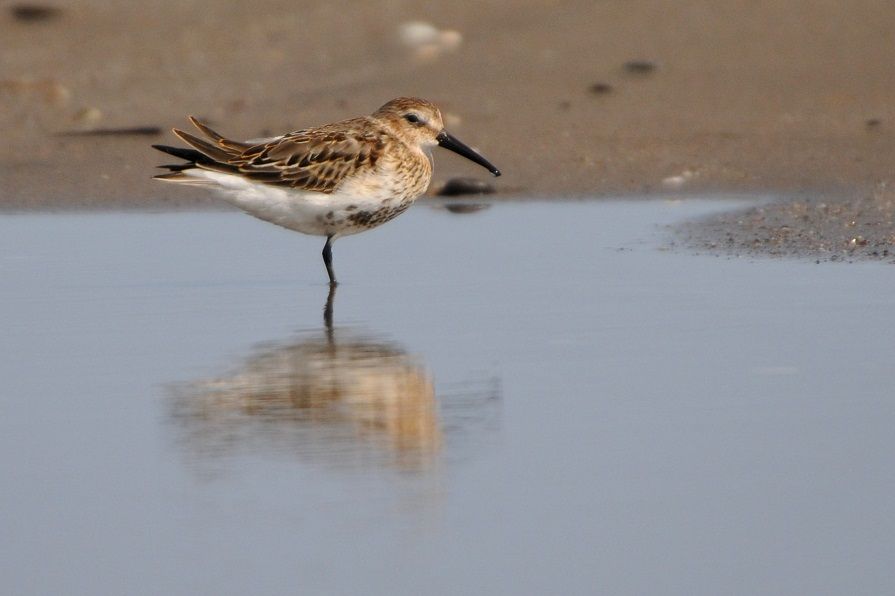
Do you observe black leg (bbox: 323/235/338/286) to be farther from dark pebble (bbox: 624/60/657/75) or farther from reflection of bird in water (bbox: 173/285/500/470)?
dark pebble (bbox: 624/60/657/75)

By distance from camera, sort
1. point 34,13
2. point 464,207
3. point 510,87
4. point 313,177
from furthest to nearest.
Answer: point 34,13 → point 510,87 → point 464,207 → point 313,177

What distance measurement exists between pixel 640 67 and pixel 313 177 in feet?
16.1

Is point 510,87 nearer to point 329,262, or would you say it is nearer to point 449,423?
point 329,262

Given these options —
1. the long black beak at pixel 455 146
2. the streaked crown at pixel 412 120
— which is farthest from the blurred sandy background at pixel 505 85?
the streaked crown at pixel 412 120

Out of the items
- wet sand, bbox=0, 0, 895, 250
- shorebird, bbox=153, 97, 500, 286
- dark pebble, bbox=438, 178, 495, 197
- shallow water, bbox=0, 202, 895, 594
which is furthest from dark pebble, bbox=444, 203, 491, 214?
shallow water, bbox=0, 202, 895, 594

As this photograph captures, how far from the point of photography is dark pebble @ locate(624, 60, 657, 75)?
40.4ft

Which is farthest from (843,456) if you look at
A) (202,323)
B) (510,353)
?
(202,323)

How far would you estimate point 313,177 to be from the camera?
809cm

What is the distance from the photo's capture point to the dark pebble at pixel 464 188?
992 cm

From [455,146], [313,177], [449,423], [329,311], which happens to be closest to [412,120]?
[455,146]

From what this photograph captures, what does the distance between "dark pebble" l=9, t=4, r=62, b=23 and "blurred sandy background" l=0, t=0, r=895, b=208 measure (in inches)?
0.8

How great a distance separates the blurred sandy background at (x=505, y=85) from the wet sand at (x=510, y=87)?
0.02 metres

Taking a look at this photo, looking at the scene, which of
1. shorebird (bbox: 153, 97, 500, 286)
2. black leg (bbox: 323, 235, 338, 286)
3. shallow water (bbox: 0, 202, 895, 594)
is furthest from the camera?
shorebird (bbox: 153, 97, 500, 286)

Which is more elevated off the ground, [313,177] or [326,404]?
[313,177]
